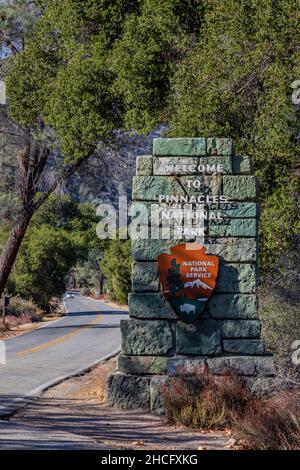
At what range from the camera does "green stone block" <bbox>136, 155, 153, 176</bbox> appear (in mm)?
12727

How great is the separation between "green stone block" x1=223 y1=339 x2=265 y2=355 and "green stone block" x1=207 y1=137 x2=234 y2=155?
278 cm

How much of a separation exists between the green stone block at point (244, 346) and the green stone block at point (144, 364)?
3.17ft

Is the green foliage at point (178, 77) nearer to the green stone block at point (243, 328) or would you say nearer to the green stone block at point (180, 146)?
the green stone block at point (180, 146)

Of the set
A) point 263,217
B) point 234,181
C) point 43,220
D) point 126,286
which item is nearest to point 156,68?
point 263,217

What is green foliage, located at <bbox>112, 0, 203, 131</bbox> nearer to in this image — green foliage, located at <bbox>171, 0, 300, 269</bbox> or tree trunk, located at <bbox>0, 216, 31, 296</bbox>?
green foliage, located at <bbox>171, 0, 300, 269</bbox>

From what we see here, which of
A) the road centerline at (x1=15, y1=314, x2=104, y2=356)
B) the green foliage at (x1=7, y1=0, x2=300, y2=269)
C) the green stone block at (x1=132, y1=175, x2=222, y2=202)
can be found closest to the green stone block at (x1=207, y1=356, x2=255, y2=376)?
the green stone block at (x1=132, y1=175, x2=222, y2=202)

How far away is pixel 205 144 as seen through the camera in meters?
12.6

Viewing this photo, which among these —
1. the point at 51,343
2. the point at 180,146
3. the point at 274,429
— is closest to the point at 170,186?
the point at 180,146

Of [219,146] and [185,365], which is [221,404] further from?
[219,146]

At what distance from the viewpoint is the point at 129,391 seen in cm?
1254

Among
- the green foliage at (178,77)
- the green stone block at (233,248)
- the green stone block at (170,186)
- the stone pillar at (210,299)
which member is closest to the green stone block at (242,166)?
the stone pillar at (210,299)

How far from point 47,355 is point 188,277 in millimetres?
13931
